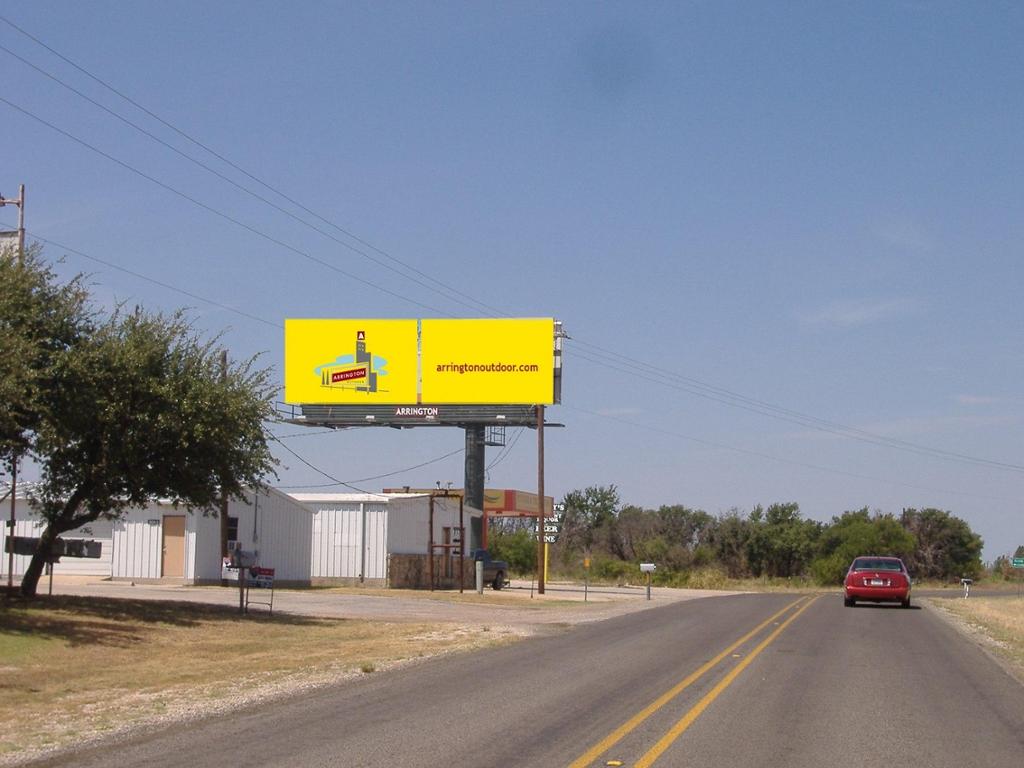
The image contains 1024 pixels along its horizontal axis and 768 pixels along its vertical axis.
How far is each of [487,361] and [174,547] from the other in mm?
21077

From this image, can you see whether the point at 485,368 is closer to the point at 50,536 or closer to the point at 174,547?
the point at 174,547

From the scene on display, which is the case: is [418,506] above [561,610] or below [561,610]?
above

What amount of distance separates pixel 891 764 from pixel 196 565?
3696cm

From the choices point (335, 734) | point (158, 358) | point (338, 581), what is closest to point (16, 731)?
point (335, 734)

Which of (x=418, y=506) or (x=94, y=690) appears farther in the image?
(x=418, y=506)

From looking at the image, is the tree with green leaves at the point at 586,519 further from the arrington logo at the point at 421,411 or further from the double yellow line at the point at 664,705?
the double yellow line at the point at 664,705

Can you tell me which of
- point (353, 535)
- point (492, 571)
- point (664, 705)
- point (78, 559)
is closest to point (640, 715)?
point (664, 705)

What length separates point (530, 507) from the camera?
7962 cm

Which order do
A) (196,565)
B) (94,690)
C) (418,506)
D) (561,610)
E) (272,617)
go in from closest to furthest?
(94,690), (272,617), (561,610), (196,565), (418,506)

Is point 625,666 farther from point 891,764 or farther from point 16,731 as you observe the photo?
point 16,731

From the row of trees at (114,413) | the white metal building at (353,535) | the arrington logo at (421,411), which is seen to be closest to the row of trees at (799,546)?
the arrington logo at (421,411)

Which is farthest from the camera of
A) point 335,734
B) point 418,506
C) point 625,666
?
point 418,506

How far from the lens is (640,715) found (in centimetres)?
1276

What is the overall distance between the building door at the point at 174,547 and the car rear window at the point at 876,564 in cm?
2378
